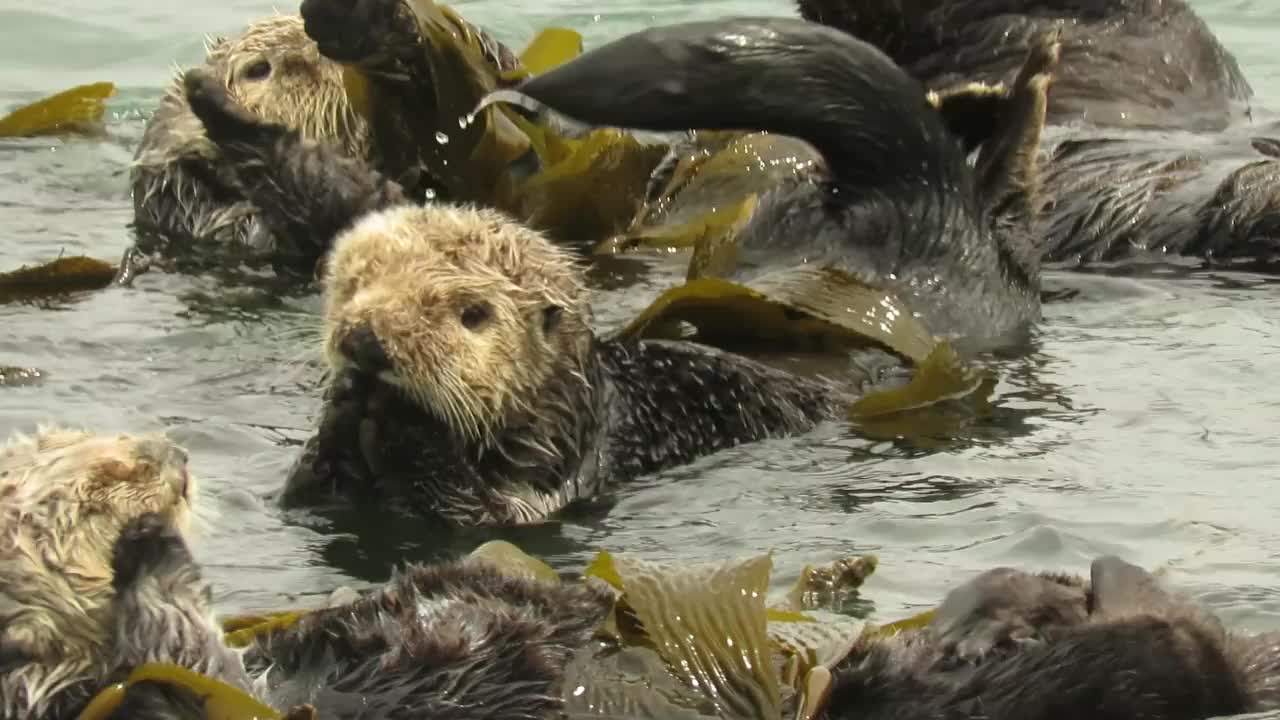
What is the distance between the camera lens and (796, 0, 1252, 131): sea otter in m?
7.13

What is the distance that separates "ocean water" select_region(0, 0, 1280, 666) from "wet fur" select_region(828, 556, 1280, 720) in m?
0.62

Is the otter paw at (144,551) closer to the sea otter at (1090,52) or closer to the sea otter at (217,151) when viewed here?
the sea otter at (217,151)

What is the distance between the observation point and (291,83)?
7.05 meters

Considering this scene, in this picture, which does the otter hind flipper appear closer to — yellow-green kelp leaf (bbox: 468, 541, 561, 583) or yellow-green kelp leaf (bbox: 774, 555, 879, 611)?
yellow-green kelp leaf (bbox: 774, 555, 879, 611)

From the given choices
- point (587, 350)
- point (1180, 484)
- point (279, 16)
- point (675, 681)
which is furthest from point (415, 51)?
point (675, 681)

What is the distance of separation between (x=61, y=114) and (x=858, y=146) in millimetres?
4203

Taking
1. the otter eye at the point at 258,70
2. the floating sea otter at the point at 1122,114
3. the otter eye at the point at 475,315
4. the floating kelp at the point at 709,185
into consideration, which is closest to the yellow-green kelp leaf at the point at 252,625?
the otter eye at the point at 475,315

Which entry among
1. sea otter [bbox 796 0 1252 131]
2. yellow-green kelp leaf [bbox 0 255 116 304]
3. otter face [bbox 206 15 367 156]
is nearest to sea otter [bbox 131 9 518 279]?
otter face [bbox 206 15 367 156]

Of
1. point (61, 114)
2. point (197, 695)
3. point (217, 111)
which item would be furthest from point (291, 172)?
point (197, 695)

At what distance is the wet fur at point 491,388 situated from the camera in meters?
4.65

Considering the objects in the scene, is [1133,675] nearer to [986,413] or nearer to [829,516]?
[829,516]

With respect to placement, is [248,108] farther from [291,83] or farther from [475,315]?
[475,315]

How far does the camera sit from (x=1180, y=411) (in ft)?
17.5

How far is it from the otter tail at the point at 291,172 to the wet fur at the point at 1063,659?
9.60ft
